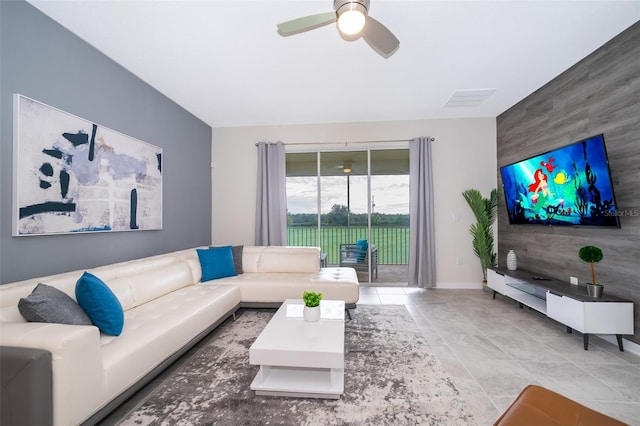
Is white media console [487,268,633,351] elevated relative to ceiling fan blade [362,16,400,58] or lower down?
lower down

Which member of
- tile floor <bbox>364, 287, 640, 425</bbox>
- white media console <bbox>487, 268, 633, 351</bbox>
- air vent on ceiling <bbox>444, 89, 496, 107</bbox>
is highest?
air vent on ceiling <bbox>444, 89, 496, 107</bbox>

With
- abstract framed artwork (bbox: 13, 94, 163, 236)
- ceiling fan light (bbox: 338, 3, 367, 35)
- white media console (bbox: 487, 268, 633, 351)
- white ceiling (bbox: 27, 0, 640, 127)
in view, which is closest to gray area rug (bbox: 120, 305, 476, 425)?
white media console (bbox: 487, 268, 633, 351)

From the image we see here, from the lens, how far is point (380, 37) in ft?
6.54

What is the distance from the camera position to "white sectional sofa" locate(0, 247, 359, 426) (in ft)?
3.90

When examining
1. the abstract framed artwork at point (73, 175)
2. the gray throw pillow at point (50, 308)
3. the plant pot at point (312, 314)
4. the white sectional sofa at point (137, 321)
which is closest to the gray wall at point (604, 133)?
the white sectional sofa at point (137, 321)

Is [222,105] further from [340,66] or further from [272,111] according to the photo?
[340,66]

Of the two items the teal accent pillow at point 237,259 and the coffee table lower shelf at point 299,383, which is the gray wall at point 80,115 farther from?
the coffee table lower shelf at point 299,383

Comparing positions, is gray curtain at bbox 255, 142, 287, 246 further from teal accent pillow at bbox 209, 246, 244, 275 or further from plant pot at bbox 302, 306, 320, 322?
plant pot at bbox 302, 306, 320, 322

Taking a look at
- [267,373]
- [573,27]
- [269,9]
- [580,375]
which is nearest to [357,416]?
[267,373]

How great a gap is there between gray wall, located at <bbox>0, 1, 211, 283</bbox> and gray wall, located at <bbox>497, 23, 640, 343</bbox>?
492 centimetres

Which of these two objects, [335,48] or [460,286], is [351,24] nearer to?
[335,48]

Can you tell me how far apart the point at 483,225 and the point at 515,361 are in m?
2.42

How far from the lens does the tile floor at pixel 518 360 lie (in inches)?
68.8

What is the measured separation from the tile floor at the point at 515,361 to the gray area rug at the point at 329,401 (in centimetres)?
14
